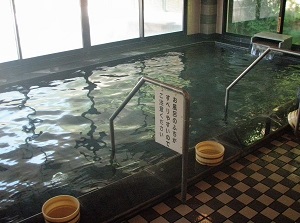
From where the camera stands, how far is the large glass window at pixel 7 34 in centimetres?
695

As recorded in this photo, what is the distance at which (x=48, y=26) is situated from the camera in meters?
7.78

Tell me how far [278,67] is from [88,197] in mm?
5643

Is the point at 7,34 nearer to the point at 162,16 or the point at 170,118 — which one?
the point at 162,16

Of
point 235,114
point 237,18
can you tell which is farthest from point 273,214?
point 237,18

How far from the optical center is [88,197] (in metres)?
3.00

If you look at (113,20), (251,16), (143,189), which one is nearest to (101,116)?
(143,189)

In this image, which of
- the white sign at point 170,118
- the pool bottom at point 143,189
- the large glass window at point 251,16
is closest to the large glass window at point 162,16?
the large glass window at point 251,16

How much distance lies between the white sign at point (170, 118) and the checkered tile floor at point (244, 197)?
1.73 feet

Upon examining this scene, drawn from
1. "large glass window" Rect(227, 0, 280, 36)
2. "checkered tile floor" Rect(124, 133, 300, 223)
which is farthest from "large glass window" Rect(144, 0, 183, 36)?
"checkered tile floor" Rect(124, 133, 300, 223)

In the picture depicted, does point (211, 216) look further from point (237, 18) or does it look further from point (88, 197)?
point (237, 18)

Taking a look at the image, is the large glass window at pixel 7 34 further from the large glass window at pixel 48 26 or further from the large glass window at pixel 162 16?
the large glass window at pixel 162 16

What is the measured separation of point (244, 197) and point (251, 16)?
734 cm

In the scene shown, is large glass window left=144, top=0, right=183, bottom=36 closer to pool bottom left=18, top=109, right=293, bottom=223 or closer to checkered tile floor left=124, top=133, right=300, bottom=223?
pool bottom left=18, top=109, right=293, bottom=223

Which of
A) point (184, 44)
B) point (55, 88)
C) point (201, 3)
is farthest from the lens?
point (201, 3)
